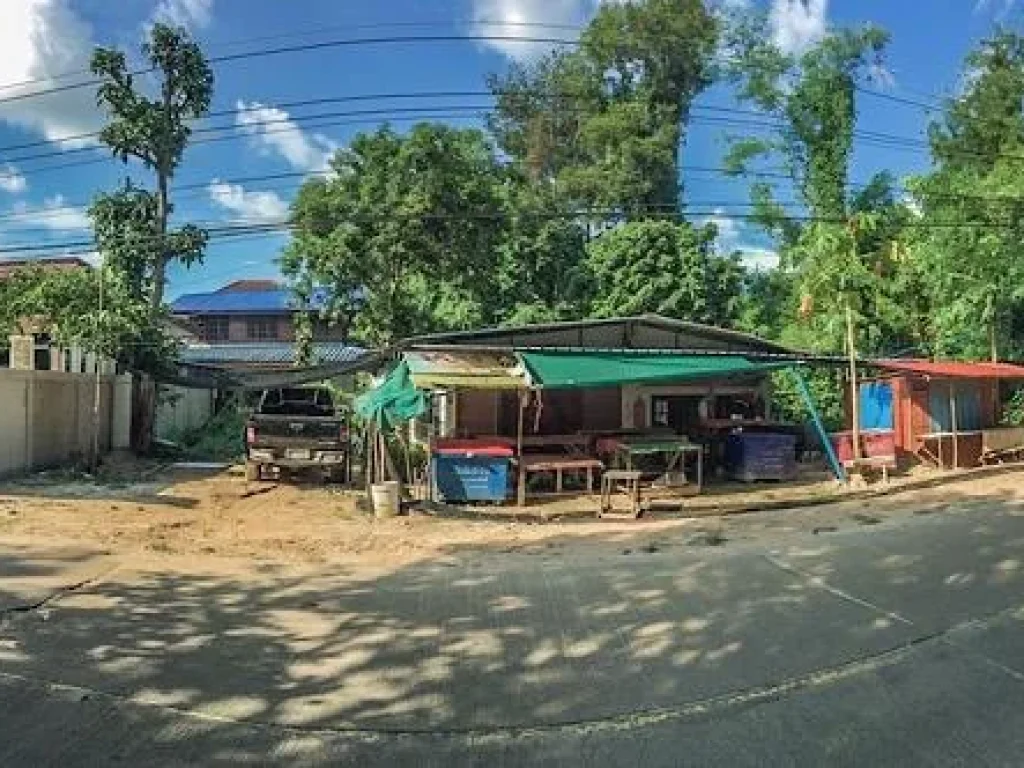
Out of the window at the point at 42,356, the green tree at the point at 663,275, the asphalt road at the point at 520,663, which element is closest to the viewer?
the asphalt road at the point at 520,663

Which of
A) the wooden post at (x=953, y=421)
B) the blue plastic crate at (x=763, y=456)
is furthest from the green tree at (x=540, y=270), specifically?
the blue plastic crate at (x=763, y=456)

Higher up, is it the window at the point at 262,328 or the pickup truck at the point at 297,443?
the window at the point at 262,328

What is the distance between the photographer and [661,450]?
18875 millimetres

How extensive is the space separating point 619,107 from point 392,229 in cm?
1563

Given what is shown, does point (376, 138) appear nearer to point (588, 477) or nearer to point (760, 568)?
point (588, 477)

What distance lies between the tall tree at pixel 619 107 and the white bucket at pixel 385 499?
950 inches

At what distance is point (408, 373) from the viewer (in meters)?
17.2

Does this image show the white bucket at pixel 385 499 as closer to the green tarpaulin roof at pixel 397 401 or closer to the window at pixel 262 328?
the green tarpaulin roof at pixel 397 401

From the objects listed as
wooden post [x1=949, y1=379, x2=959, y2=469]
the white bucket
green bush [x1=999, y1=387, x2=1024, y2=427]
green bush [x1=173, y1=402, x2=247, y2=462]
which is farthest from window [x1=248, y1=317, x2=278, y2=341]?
the white bucket

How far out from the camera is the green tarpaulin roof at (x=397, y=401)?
651 inches

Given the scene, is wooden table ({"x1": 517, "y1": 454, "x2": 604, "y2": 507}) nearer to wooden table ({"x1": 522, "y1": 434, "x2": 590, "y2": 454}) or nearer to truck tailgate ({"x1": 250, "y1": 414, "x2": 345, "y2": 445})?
wooden table ({"x1": 522, "y1": 434, "x2": 590, "y2": 454})

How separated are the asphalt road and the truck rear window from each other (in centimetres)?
1026

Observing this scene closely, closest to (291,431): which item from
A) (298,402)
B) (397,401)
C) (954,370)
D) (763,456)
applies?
(298,402)

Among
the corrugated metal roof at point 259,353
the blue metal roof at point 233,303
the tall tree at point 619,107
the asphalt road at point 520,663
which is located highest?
the tall tree at point 619,107
